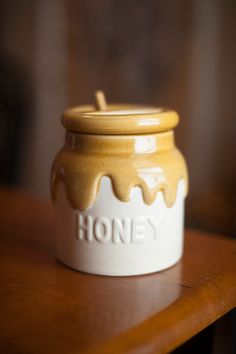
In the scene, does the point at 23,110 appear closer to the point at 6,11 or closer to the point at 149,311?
the point at 6,11

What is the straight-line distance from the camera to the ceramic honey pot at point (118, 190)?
0.55m

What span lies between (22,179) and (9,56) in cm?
43

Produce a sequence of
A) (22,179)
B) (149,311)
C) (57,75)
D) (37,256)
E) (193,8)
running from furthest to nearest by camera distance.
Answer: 1. (22,179)
2. (57,75)
3. (193,8)
4. (37,256)
5. (149,311)

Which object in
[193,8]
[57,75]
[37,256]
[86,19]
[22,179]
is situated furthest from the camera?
[22,179]

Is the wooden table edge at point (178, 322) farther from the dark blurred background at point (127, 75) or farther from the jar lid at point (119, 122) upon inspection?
the dark blurred background at point (127, 75)

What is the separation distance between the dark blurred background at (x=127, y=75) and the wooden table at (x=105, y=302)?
1.92ft

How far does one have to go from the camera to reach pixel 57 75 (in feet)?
5.12

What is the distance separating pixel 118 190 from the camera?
0.55m

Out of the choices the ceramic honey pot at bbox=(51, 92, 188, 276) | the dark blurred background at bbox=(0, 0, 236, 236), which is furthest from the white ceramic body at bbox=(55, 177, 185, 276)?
the dark blurred background at bbox=(0, 0, 236, 236)

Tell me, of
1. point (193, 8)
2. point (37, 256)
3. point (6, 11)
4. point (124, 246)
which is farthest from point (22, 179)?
point (124, 246)

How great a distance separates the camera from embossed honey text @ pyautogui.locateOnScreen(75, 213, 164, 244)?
56 cm

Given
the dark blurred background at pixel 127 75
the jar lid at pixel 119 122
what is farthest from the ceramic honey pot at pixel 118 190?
the dark blurred background at pixel 127 75

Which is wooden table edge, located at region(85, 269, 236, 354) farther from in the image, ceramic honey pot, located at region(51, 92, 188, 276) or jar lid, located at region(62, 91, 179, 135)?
jar lid, located at region(62, 91, 179, 135)

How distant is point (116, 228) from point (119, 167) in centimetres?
7
